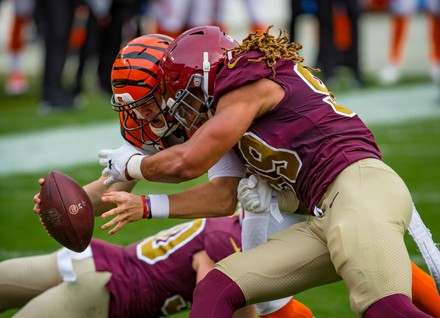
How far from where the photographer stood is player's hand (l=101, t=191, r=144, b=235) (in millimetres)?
Answer: 3154

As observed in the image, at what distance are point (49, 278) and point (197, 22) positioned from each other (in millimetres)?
6972

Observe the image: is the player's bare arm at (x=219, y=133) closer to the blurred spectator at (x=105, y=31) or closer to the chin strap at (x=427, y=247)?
the chin strap at (x=427, y=247)

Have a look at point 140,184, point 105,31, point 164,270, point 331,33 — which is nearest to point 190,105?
point 164,270

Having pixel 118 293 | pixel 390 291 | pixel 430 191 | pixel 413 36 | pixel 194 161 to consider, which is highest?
pixel 194 161

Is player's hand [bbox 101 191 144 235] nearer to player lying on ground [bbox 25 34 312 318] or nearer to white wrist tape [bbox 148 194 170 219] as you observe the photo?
white wrist tape [bbox 148 194 170 219]

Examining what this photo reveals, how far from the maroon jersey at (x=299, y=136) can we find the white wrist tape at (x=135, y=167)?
35 centimetres

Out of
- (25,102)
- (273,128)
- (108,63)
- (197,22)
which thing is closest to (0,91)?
(25,102)

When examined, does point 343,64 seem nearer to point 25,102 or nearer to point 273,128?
point 25,102

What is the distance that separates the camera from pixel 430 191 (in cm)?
623

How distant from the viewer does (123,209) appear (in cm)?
317

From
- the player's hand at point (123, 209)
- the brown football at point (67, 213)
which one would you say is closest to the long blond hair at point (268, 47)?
the player's hand at point (123, 209)

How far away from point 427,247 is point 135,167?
1.03 meters

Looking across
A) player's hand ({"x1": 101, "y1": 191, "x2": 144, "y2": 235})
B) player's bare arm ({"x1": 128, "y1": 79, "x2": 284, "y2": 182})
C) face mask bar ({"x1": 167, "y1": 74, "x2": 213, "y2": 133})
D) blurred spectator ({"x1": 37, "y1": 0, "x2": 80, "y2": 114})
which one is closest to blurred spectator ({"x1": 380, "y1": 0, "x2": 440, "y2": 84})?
blurred spectator ({"x1": 37, "y1": 0, "x2": 80, "y2": 114})

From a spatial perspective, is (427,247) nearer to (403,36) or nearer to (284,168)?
(284,168)
